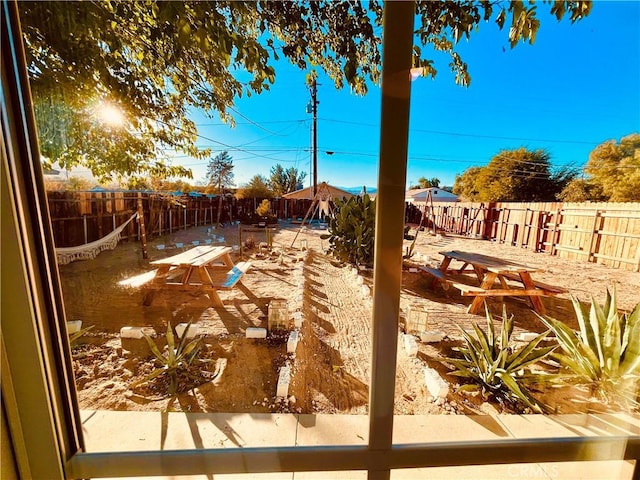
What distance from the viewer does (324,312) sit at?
2.71 metres

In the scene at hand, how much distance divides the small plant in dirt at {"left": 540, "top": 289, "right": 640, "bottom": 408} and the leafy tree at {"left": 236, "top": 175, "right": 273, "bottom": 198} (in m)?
10.1

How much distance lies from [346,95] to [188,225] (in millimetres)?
8334

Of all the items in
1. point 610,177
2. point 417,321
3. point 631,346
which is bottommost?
point 417,321

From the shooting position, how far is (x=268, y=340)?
2.07m

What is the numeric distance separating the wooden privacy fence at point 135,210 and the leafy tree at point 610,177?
28.6ft

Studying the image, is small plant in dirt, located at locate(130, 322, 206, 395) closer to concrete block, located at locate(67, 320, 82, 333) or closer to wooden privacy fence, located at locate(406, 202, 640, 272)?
concrete block, located at locate(67, 320, 82, 333)

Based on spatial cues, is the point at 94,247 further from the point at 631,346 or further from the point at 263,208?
the point at 263,208

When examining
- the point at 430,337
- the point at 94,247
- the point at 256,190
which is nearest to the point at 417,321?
the point at 430,337

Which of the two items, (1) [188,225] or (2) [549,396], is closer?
(2) [549,396]

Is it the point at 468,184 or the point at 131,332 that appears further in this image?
the point at 468,184

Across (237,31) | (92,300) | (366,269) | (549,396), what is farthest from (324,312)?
(237,31)

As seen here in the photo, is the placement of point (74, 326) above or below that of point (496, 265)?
below

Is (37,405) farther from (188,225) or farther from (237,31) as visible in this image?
(188,225)

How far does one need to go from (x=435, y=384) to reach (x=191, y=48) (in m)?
2.24
